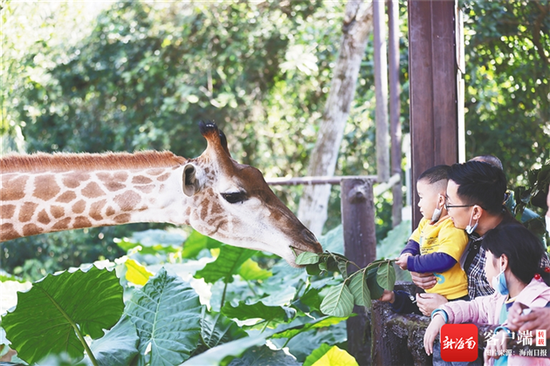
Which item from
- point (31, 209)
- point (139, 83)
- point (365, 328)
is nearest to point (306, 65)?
point (139, 83)

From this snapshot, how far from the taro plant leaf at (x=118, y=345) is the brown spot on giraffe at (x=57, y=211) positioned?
0.59m

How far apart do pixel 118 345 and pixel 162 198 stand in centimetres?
65

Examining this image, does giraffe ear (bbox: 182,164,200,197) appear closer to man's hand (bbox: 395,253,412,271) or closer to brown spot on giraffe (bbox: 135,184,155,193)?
brown spot on giraffe (bbox: 135,184,155,193)

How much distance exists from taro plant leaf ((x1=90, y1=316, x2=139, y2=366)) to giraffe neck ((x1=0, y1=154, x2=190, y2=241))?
1.64 ft

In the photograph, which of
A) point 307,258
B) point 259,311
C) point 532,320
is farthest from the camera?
point 259,311

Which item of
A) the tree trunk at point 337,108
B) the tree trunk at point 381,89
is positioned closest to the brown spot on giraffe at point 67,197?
the tree trunk at point 381,89

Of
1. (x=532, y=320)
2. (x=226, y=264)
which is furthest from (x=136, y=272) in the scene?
(x=532, y=320)

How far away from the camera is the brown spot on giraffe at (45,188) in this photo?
8.23 feet

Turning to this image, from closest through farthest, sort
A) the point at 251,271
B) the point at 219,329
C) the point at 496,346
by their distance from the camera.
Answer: the point at 496,346
the point at 219,329
the point at 251,271

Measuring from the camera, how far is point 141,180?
2.62 meters

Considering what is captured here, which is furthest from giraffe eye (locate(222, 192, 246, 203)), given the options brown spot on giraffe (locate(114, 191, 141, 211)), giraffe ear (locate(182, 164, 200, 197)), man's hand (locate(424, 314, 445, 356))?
man's hand (locate(424, 314, 445, 356))

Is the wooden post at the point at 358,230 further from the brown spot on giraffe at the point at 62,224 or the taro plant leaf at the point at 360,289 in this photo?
the brown spot on giraffe at the point at 62,224

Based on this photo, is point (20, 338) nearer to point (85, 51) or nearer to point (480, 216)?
point (480, 216)

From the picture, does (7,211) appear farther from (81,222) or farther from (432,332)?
(432,332)
